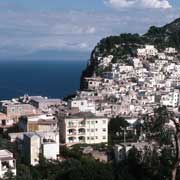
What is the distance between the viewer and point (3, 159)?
21109 mm

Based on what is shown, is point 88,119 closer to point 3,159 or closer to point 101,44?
point 3,159

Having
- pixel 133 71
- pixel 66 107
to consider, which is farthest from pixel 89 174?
pixel 133 71

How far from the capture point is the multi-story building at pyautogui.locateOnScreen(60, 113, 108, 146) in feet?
90.4

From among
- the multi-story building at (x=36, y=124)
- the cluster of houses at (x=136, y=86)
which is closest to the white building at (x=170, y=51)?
the cluster of houses at (x=136, y=86)

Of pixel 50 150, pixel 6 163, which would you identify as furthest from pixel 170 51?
pixel 6 163

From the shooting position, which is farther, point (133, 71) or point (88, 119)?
point (133, 71)

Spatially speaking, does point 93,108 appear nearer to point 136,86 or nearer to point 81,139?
point 81,139

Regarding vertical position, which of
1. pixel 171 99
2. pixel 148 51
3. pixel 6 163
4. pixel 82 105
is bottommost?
pixel 6 163

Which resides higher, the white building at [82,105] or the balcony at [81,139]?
the white building at [82,105]

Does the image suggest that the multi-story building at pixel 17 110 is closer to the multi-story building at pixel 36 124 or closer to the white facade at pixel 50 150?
the multi-story building at pixel 36 124

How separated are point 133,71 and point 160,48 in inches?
482

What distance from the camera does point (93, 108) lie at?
3472 centimetres

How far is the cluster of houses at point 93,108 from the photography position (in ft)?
80.9

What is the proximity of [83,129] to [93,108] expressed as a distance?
7085 mm
